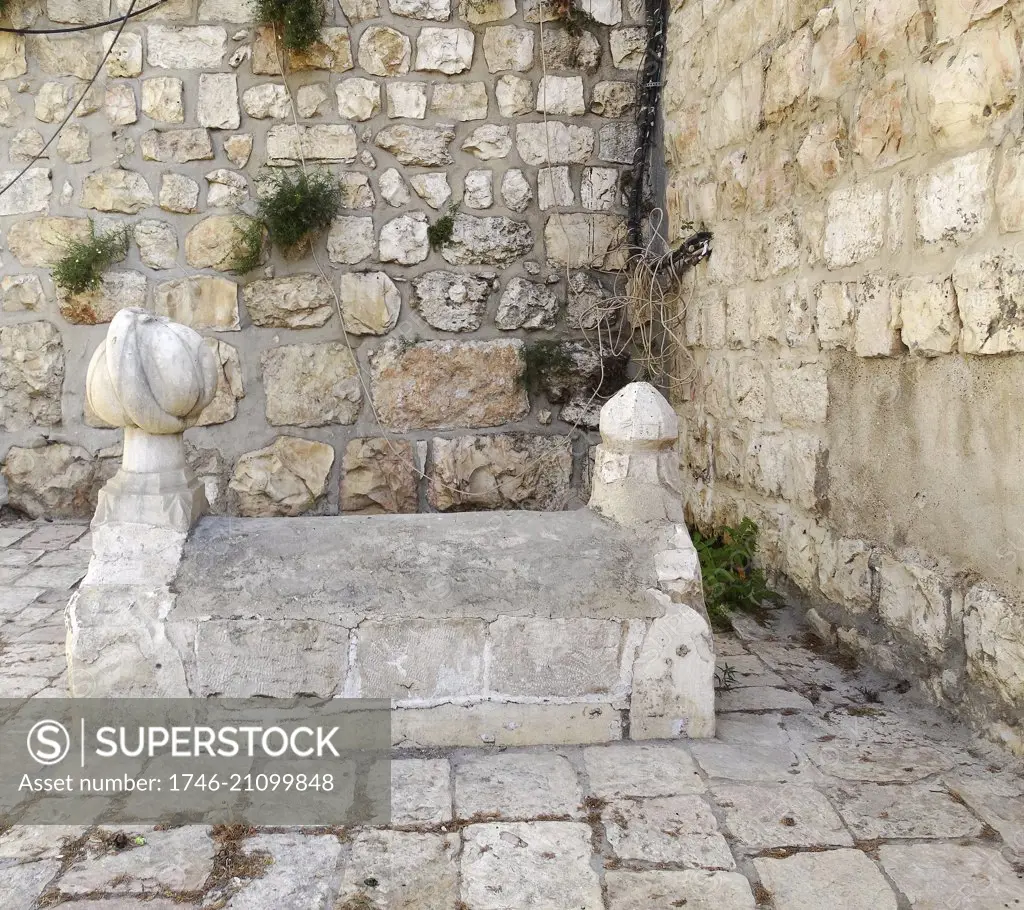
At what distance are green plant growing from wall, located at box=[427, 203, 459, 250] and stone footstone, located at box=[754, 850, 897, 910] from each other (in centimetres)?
327

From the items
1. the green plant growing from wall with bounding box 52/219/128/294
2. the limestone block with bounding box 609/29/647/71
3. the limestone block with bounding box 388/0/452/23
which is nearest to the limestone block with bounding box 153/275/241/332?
the green plant growing from wall with bounding box 52/219/128/294

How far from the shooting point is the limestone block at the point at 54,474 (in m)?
4.31

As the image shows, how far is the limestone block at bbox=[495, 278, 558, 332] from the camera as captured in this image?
431 cm

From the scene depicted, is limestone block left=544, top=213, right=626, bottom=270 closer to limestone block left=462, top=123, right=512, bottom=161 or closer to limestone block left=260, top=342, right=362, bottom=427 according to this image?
limestone block left=462, top=123, right=512, bottom=161

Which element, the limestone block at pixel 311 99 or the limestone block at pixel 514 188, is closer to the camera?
the limestone block at pixel 311 99

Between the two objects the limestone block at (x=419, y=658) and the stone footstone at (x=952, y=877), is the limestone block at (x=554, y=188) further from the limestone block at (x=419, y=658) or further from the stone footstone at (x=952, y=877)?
the stone footstone at (x=952, y=877)

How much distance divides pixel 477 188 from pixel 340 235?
73 cm

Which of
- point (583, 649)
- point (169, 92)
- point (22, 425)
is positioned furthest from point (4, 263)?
point (583, 649)

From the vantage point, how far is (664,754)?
218cm

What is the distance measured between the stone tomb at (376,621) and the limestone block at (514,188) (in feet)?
7.60

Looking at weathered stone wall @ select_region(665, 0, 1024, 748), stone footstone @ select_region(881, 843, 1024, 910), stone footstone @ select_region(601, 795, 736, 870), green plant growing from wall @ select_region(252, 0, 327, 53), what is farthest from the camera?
green plant growing from wall @ select_region(252, 0, 327, 53)

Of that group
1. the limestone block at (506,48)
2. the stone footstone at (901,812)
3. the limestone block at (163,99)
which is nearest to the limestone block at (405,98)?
the limestone block at (506,48)

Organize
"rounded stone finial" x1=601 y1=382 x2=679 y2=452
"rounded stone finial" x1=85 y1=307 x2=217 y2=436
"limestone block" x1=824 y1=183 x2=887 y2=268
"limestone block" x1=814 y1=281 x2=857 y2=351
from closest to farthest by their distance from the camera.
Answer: "rounded stone finial" x1=85 y1=307 x2=217 y2=436 < "rounded stone finial" x1=601 y1=382 x2=679 y2=452 < "limestone block" x1=824 y1=183 x2=887 y2=268 < "limestone block" x1=814 y1=281 x2=857 y2=351

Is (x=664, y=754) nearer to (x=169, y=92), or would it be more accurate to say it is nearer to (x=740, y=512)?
(x=740, y=512)
